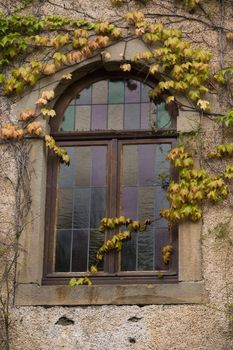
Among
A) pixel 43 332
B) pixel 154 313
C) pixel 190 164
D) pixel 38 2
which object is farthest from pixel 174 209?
pixel 38 2

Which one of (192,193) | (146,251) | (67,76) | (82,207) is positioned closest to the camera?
(192,193)

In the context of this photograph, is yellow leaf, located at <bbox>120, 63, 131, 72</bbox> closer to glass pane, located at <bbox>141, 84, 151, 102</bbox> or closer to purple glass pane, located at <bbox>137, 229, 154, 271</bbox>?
glass pane, located at <bbox>141, 84, 151, 102</bbox>

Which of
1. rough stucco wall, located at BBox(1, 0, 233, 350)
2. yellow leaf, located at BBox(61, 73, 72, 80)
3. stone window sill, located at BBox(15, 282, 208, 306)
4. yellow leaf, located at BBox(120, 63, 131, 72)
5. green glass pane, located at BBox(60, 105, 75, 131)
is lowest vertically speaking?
rough stucco wall, located at BBox(1, 0, 233, 350)

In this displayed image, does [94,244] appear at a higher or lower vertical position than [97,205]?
lower

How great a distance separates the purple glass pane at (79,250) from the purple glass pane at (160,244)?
0.68 meters

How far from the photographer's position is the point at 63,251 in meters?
8.80

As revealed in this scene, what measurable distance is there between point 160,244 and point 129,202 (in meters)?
0.52

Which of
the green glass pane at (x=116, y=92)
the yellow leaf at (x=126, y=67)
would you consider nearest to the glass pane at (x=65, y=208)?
the green glass pane at (x=116, y=92)

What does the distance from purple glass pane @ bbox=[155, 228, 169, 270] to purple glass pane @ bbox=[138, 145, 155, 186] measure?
503mm

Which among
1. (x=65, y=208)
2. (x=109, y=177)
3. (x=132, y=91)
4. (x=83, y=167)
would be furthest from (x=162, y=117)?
(x=65, y=208)

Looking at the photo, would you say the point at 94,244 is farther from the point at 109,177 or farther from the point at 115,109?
the point at 115,109

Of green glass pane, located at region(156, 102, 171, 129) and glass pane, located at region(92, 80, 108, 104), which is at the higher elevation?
glass pane, located at region(92, 80, 108, 104)

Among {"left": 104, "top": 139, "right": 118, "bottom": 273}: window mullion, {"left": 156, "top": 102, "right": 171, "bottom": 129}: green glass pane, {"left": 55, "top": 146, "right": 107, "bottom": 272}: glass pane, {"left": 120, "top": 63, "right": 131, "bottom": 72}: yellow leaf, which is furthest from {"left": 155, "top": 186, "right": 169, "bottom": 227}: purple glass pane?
{"left": 120, "top": 63, "right": 131, "bottom": 72}: yellow leaf

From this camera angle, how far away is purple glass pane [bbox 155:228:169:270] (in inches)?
339
